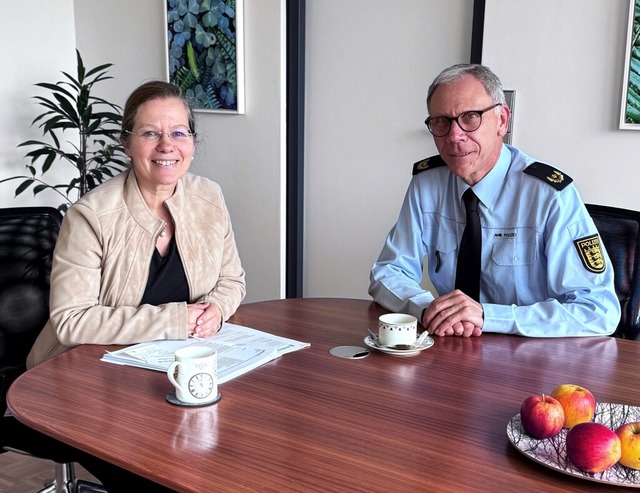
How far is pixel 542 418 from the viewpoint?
108 cm

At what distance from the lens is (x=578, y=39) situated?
2.81 metres

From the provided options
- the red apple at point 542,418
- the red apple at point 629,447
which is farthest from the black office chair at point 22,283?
the red apple at point 629,447

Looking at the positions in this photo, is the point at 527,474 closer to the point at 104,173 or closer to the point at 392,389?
the point at 392,389

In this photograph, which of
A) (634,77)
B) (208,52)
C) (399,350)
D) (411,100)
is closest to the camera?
(399,350)

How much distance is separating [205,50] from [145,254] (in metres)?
2.21

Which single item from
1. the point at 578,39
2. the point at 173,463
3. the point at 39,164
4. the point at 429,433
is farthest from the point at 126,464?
the point at 39,164

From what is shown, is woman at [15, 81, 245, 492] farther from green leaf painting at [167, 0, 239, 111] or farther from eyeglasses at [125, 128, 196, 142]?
green leaf painting at [167, 0, 239, 111]

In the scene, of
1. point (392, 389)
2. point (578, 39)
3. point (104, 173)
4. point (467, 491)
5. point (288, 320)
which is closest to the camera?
point (467, 491)

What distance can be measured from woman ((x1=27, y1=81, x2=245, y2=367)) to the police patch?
88 cm

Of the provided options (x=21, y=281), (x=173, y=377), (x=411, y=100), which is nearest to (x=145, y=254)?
(x=21, y=281)

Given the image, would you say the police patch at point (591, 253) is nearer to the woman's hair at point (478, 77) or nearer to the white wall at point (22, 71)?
the woman's hair at point (478, 77)

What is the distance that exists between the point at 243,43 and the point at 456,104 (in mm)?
2034

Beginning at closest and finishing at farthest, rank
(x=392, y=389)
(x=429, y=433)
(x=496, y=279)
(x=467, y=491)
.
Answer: (x=467, y=491)
(x=429, y=433)
(x=392, y=389)
(x=496, y=279)

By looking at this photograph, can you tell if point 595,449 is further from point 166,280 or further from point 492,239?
point 166,280
